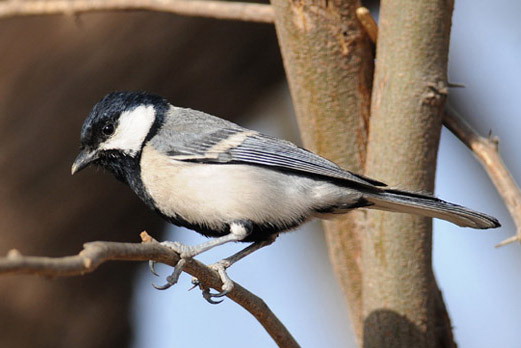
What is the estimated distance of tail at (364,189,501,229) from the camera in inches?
106

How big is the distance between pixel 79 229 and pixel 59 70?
81 centimetres

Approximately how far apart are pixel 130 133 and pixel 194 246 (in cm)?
67

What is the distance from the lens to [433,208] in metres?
2.72

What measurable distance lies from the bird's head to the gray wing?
0.60ft

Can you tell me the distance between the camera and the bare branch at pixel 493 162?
2.79m

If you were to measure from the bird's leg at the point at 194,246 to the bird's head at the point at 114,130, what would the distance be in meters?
0.48

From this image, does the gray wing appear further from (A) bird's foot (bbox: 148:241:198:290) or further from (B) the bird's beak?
(A) bird's foot (bbox: 148:241:198:290)

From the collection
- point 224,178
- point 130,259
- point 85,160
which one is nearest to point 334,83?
point 224,178

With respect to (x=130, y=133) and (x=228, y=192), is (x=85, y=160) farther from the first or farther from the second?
(x=228, y=192)

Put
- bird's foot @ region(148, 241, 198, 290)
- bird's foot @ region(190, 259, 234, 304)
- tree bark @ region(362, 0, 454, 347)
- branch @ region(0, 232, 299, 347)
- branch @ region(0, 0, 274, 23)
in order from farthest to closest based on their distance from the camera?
branch @ region(0, 0, 274, 23) < tree bark @ region(362, 0, 454, 347) < bird's foot @ region(190, 259, 234, 304) < bird's foot @ region(148, 241, 198, 290) < branch @ region(0, 232, 299, 347)

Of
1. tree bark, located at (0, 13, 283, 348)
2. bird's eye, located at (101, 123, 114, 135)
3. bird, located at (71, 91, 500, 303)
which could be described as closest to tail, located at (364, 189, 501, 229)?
bird, located at (71, 91, 500, 303)

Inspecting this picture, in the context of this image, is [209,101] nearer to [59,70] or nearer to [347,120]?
[59,70]

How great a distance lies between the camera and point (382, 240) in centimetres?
304

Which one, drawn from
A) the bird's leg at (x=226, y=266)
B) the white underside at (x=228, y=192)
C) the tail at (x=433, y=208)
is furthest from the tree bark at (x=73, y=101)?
the tail at (x=433, y=208)
